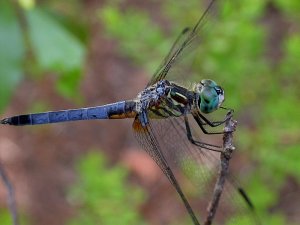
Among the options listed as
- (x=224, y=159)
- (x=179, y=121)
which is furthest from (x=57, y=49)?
(x=224, y=159)

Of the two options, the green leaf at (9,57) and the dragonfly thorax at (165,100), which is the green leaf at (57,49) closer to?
the green leaf at (9,57)

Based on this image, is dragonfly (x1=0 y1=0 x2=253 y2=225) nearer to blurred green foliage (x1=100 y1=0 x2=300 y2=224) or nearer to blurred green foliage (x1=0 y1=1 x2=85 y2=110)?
blurred green foliage (x1=0 y1=1 x2=85 y2=110)

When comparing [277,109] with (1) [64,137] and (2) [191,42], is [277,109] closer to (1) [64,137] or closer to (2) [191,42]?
(2) [191,42]

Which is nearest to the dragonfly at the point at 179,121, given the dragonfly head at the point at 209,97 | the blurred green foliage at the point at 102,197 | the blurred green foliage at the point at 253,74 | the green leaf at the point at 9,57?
the dragonfly head at the point at 209,97

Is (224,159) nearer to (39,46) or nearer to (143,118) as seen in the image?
(143,118)

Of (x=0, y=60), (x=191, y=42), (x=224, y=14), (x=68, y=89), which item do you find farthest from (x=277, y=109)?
(x=0, y=60)

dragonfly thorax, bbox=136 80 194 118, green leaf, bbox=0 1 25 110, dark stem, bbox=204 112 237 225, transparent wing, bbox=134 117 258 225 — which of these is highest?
green leaf, bbox=0 1 25 110

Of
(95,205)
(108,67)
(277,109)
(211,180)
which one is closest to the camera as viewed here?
(211,180)

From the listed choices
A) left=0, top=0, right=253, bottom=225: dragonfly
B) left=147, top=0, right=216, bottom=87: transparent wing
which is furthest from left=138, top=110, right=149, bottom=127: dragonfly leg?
left=147, top=0, right=216, bottom=87: transparent wing
